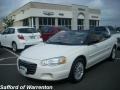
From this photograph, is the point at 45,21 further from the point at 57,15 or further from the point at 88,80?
Result: the point at 88,80

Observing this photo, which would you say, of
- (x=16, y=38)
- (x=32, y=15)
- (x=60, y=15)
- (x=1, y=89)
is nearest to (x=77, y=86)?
(x=1, y=89)

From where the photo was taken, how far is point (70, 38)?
A: 629cm

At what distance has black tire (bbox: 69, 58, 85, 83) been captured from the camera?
519 centimetres

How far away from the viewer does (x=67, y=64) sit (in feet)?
16.2

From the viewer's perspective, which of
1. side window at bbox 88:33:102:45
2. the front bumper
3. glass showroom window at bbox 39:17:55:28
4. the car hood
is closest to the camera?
the front bumper

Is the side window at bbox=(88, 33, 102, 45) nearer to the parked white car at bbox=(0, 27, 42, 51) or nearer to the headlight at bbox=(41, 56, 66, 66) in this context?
the headlight at bbox=(41, 56, 66, 66)

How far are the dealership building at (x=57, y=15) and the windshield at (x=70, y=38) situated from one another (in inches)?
1259

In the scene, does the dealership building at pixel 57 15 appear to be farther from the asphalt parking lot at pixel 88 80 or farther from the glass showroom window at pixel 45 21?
the asphalt parking lot at pixel 88 80

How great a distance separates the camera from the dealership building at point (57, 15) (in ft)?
127

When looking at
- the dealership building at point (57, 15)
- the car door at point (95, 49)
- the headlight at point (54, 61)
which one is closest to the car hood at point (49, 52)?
the headlight at point (54, 61)

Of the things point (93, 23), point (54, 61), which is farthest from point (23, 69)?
point (93, 23)

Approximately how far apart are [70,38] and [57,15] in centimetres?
3728

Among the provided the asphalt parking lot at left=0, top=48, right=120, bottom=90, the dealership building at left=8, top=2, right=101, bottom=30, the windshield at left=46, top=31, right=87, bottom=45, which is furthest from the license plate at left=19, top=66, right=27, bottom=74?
the dealership building at left=8, top=2, right=101, bottom=30

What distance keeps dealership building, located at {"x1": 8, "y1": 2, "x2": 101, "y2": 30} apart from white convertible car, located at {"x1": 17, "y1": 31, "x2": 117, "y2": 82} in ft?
106
